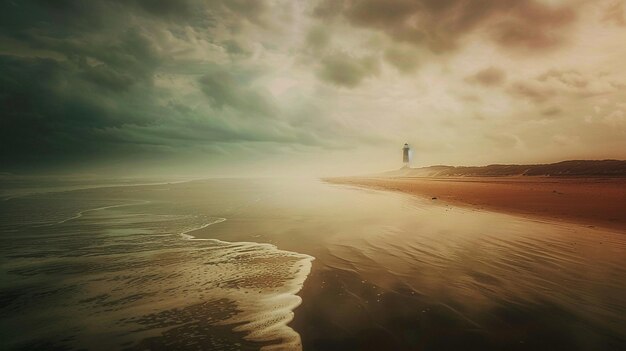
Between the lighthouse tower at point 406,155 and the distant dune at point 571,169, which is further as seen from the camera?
the lighthouse tower at point 406,155

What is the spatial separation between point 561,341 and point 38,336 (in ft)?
23.2

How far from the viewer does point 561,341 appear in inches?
155

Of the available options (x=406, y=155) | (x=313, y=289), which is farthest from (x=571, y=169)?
(x=406, y=155)

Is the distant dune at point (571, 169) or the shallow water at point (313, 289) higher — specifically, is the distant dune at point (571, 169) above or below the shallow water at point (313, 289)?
above

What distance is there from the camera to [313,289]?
5.86 meters

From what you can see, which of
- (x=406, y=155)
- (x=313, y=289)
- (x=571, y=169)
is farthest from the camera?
(x=406, y=155)

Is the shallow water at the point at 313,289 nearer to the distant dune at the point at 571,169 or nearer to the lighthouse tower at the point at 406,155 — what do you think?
the distant dune at the point at 571,169

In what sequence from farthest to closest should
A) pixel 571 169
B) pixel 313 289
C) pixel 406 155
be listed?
pixel 406 155
pixel 571 169
pixel 313 289

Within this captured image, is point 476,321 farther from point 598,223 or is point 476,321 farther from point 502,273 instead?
point 598,223

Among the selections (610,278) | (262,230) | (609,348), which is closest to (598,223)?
(610,278)

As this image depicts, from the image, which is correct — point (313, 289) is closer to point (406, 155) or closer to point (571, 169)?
point (571, 169)

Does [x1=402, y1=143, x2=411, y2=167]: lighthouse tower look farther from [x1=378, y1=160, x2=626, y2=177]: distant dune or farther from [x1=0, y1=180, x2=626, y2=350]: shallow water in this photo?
[x1=0, y1=180, x2=626, y2=350]: shallow water

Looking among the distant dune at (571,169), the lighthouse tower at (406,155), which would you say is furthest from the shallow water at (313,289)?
the lighthouse tower at (406,155)

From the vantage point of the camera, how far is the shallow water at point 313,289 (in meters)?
4.07
